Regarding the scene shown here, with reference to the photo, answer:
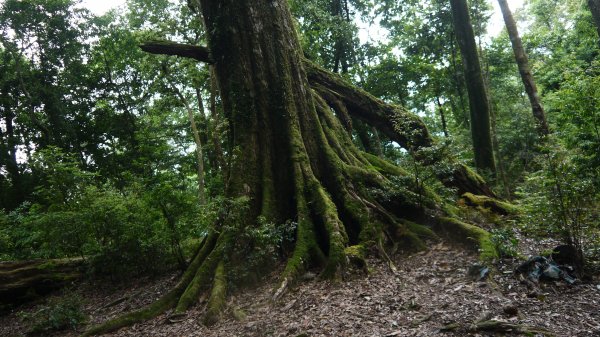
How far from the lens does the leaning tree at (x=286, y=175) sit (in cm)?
578

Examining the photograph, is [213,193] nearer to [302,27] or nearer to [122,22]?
[302,27]

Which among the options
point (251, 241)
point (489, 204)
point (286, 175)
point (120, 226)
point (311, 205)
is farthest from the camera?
point (489, 204)

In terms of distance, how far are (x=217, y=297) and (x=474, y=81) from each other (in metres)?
7.61

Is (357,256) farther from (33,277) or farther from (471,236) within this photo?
(33,277)

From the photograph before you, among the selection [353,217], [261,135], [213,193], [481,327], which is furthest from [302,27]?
[481,327]

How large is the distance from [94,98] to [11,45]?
4.75 metres

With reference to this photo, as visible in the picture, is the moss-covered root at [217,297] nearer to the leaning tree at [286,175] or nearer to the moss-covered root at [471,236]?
the leaning tree at [286,175]

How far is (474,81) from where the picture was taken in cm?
926

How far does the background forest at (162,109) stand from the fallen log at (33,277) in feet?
1.09

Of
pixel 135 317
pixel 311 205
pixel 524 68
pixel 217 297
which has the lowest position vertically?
pixel 135 317

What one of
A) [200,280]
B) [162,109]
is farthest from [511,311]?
[162,109]

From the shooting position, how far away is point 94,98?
24.0 metres

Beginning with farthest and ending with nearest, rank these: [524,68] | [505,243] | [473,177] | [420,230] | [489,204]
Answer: [524,68] → [473,177] → [489,204] → [420,230] → [505,243]

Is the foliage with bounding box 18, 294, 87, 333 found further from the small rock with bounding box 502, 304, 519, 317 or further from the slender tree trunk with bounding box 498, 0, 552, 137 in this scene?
the slender tree trunk with bounding box 498, 0, 552, 137
